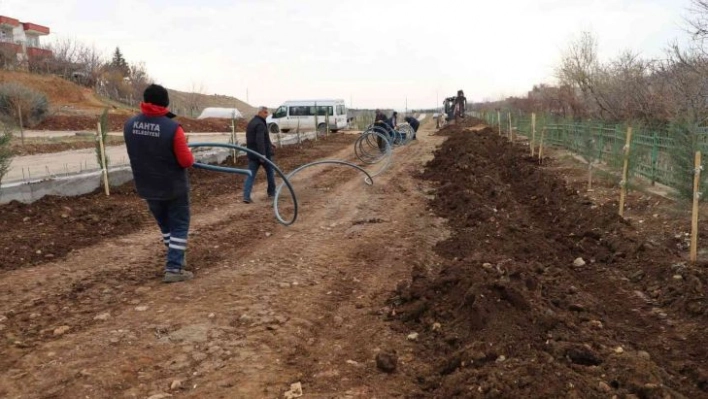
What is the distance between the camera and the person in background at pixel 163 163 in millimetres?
4547

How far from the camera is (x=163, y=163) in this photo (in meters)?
4.64

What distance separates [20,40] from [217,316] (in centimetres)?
6459

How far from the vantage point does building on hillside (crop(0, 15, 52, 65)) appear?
151ft

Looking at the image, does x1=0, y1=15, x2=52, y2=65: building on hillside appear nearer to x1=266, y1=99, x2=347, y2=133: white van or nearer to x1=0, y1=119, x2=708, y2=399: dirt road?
x1=266, y1=99, x2=347, y2=133: white van

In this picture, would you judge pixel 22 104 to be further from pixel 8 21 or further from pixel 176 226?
pixel 8 21

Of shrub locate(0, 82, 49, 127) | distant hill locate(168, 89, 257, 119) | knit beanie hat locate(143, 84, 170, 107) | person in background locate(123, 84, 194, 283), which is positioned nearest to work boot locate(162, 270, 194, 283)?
person in background locate(123, 84, 194, 283)

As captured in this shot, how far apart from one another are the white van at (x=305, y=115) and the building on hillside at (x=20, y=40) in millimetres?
29172

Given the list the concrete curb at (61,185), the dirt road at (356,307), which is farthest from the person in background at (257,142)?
the concrete curb at (61,185)

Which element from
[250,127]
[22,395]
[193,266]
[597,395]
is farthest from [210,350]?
[250,127]

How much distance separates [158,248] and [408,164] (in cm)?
1004

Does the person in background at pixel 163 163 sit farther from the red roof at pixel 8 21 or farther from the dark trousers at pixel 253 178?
the red roof at pixel 8 21

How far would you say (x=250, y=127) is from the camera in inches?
344

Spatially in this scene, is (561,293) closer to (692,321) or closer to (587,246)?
(692,321)

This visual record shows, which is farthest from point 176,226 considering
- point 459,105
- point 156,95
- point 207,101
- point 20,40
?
point 207,101
